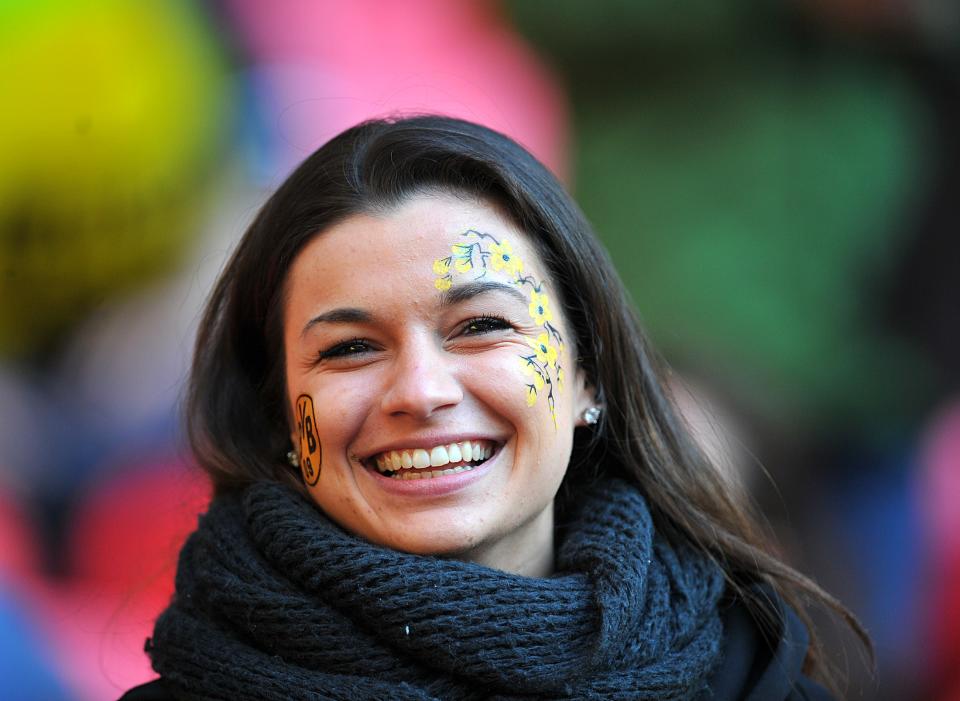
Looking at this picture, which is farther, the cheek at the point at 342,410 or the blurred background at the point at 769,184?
the blurred background at the point at 769,184

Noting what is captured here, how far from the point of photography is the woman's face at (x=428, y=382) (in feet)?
6.57

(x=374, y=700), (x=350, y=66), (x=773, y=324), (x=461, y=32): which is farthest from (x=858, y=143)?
(x=374, y=700)

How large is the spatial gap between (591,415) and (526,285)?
0.37 m

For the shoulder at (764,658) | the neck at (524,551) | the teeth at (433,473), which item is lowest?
the shoulder at (764,658)

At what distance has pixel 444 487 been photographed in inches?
78.7

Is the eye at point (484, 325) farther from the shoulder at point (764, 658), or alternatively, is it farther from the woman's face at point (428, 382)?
the shoulder at point (764, 658)

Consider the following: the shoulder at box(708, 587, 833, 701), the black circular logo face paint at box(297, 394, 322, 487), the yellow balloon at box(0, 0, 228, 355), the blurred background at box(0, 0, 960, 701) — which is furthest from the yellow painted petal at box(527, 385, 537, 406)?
the yellow balloon at box(0, 0, 228, 355)

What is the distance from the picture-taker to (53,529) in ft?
12.1

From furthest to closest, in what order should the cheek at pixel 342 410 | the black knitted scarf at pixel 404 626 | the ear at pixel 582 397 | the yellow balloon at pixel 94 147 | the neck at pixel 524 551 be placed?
1. the yellow balloon at pixel 94 147
2. the ear at pixel 582 397
3. the neck at pixel 524 551
4. the cheek at pixel 342 410
5. the black knitted scarf at pixel 404 626

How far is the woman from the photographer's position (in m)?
1.96

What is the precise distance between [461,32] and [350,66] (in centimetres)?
49

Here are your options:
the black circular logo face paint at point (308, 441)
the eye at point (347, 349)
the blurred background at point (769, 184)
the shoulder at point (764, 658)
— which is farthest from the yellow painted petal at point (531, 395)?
the blurred background at point (769, 184)

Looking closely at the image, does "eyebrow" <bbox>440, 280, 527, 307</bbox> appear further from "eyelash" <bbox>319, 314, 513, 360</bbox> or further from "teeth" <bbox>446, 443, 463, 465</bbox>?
"teeth" <bbox>446, 443, 463, 465</bbox>

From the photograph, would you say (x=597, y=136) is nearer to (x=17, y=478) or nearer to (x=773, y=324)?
(x=773, y=324)
